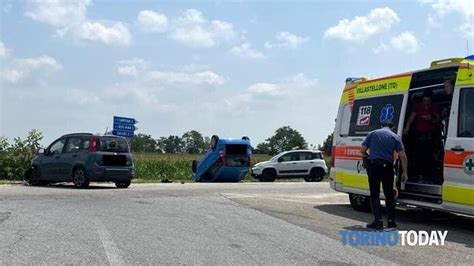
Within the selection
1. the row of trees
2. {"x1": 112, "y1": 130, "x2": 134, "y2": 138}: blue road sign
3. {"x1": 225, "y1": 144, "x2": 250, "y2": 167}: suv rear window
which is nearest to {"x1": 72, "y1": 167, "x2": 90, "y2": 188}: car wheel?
{"x1": 225, "y1": 144, "x2": 250, "y2": 167}: suv rear window

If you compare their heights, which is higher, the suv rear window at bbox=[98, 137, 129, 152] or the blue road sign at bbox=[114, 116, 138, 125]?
the blue road sign at bbox=[114, 116, 138, 125]

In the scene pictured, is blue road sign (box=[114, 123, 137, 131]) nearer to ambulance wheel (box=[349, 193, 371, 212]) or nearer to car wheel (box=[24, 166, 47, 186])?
car wheel (box=[24, 166, 47, 186])

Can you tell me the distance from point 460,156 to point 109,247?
5.47 meters

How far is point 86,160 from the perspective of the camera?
59.7ft

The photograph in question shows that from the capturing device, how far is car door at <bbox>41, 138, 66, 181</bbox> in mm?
19094

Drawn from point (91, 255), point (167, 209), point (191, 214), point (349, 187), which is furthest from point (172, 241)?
point (349, 187)

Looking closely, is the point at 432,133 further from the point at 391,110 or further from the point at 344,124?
the point at 344,124

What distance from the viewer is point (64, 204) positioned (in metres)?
12.1

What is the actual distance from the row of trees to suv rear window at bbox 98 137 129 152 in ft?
199

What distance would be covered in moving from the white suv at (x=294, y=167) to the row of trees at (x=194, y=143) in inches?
1982

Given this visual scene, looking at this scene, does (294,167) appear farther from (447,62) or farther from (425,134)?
(447,62)

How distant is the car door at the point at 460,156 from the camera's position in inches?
342

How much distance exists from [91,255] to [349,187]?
6.41m

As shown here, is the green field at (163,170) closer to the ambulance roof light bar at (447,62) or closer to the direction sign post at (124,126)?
the direction sign post at (124,126)
